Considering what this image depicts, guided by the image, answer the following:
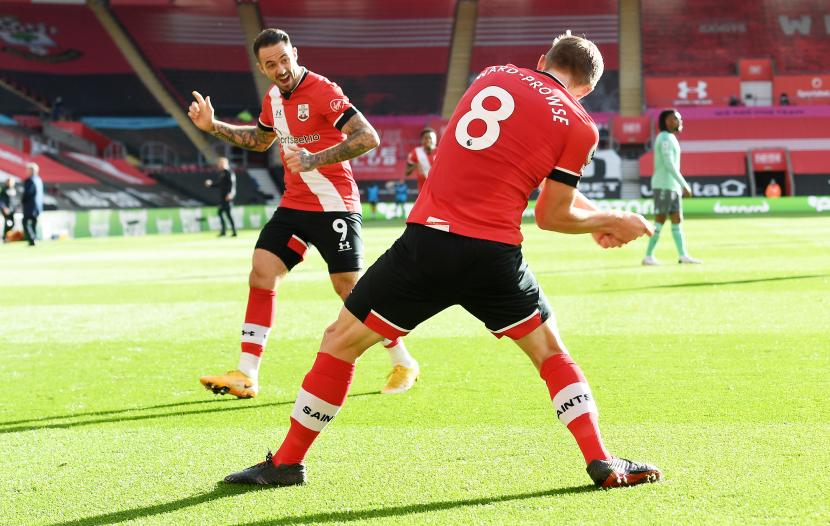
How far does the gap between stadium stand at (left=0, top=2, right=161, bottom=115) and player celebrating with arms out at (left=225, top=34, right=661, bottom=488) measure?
44549 millimetres

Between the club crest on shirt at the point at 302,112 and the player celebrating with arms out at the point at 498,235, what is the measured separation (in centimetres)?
227

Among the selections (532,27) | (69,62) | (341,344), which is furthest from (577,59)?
(69,62)

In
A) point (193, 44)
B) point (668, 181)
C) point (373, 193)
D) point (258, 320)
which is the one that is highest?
point (193, 44)

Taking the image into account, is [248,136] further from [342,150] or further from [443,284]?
[443,284]

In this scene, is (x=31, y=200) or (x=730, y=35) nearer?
(x=31, y=200)

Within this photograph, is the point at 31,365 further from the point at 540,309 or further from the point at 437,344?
the point at 540,309

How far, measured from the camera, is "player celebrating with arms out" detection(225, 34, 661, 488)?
12.6 ft

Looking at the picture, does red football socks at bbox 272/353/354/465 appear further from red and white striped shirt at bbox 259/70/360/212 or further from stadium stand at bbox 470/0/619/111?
stadium stand at bbox 470/0/619/111

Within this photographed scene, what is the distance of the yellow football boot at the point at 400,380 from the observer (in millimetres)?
6199

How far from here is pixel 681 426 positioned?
503 centimetres

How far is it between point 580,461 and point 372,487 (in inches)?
Result: 39.0

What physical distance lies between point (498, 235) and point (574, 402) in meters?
0.79

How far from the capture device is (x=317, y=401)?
4074mm

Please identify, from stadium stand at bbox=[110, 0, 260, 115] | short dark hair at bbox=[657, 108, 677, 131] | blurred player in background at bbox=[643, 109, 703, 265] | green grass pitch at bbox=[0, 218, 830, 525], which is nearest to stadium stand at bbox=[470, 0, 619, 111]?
stadium stand at bbox=[110, 0, 260, 115]
